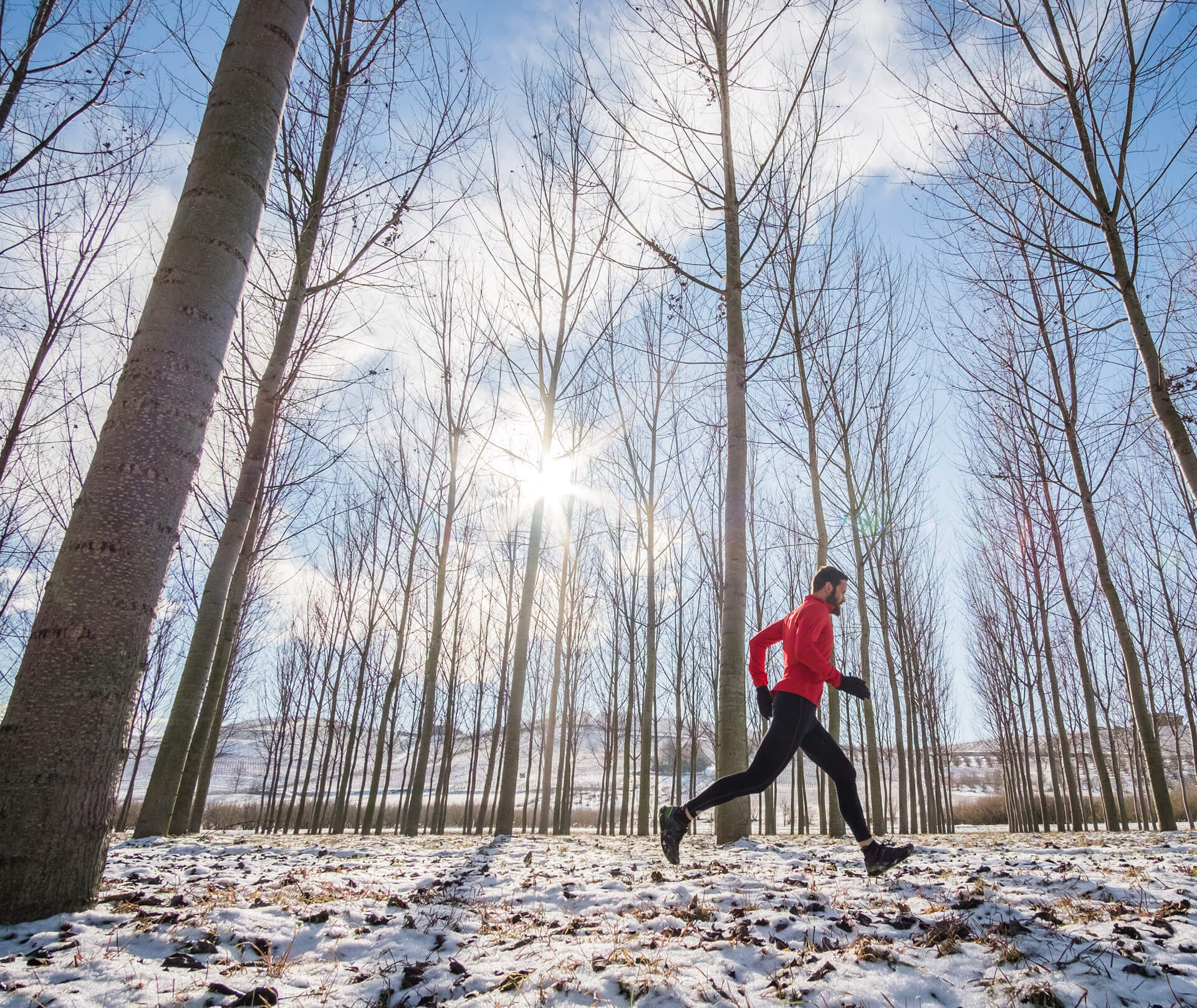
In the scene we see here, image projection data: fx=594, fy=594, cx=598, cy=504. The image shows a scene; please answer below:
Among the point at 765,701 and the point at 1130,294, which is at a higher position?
the point at 1130,294

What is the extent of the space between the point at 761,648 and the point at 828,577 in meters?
0.61

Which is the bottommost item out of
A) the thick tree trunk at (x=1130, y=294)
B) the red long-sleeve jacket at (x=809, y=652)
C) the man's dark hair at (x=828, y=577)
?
the red long-sleeve jacket at (x=809, y=652)

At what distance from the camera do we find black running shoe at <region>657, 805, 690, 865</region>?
3.27 m

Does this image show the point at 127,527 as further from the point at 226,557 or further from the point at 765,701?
the point at 226,557

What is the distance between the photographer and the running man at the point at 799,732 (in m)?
3.28

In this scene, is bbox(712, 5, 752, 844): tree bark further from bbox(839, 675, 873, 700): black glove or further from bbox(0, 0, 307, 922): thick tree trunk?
bbox(0, 0, 307, 922): thick tree trunk

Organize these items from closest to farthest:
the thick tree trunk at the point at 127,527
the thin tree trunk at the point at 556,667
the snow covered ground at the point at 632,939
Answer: the snow covered ground at the point at 632,939 < the thick tree trunk at the point at 127,527 < the thin tree trunk at the point at 556,667

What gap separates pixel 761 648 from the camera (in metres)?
3.76

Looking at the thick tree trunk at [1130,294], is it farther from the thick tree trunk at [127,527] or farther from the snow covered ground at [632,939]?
the thick tree trunk at [127,527]

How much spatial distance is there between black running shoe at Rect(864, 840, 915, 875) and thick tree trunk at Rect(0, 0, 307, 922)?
11.0ft

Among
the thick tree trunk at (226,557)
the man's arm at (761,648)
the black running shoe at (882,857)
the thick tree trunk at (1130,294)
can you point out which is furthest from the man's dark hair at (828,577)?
the thick tree trunk at (226,557)

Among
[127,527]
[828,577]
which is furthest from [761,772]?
[127,527]

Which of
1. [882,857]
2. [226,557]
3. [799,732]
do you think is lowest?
[882,857]

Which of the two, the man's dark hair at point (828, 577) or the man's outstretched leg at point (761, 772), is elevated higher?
the man's dark hair at point (828, 577)
